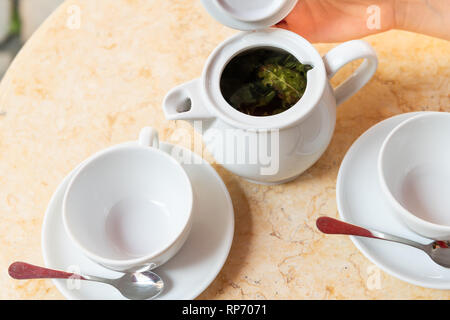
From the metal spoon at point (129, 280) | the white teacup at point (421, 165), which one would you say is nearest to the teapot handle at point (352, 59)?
the white teacup at point (421, 165)

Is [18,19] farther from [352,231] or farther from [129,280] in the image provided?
[352,231]

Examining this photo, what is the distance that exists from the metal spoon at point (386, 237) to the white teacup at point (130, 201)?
0.22 m

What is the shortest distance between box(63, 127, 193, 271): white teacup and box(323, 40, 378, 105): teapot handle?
28cm

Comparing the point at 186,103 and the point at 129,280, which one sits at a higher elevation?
the point at 186,103

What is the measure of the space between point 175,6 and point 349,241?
62 cm

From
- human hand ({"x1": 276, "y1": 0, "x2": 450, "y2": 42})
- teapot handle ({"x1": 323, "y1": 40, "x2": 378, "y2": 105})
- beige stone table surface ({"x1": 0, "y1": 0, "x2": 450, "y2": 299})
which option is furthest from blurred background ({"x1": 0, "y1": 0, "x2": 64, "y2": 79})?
teapot handle ({"x1": 323, "y1": 40, "x2": 378, "y2": 105})

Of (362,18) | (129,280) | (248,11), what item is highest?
(248,11)

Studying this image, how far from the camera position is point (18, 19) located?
1.94 metres

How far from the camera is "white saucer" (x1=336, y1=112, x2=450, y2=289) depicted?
0.77 m

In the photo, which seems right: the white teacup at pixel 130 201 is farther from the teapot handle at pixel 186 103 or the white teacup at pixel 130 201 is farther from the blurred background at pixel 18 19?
the blurred background at pixel 18 19

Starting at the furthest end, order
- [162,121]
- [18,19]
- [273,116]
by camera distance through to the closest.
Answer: [18,19] < [162,121] < [273,116]

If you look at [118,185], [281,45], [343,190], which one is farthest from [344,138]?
[118,185]

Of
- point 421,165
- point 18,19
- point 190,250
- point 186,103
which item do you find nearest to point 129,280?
point 190,250

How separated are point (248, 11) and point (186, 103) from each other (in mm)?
176
